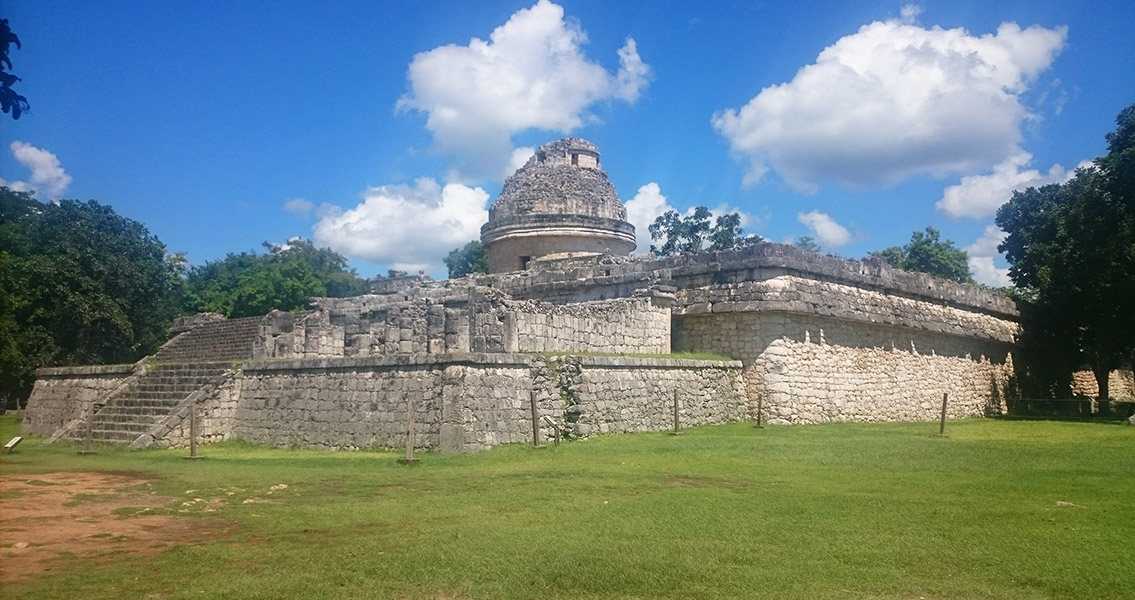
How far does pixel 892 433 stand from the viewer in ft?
54.1

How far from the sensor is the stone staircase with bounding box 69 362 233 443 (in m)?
17.4

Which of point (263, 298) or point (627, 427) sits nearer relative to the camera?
point (627, 427)

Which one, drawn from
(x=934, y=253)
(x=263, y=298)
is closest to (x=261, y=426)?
(x=263, y=298)

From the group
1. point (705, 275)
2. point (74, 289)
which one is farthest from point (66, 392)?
point (705, 275)

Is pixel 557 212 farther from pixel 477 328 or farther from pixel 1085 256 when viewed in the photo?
pixel 1085 256

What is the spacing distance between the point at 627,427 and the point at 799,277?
21.0 feet

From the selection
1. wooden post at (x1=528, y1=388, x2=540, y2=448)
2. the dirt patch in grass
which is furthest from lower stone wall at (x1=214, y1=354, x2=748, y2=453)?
the dirt patch in grass

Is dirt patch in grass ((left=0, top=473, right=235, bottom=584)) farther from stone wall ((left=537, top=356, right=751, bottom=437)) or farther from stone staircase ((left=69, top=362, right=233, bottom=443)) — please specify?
stone wall ((left=537, top=356, right=751, bottom=437))

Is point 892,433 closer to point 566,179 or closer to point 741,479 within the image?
point 741,479

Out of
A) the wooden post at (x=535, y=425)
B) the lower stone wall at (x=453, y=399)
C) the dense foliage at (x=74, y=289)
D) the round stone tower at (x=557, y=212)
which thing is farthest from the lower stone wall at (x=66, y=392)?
the round stone tower at (x=557, y=212)

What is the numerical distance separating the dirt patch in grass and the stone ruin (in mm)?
4366

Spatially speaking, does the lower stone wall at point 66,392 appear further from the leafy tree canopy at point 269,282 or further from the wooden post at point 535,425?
the wooden post at point 535,425

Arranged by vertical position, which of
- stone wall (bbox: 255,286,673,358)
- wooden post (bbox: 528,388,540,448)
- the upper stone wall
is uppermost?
the upper stone wall

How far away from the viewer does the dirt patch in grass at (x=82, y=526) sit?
22.7 ft
